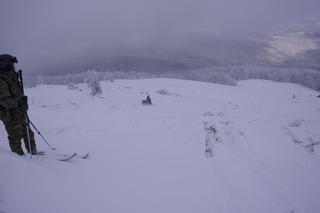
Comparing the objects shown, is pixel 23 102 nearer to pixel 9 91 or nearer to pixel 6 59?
pixel 9 91

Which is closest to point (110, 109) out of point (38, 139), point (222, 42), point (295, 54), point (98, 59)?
point (38, 139)

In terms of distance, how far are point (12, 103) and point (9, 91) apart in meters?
0.30

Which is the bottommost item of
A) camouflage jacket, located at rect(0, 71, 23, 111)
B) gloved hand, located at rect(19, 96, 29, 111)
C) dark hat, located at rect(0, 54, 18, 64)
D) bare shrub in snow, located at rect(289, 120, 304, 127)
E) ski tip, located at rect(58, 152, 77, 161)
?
bare shrub in snow, located at rect(289, 120, 304, 127)

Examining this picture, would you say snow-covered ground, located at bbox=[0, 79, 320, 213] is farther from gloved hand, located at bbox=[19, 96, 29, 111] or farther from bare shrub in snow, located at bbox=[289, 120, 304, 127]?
gloved hand, located at bbox=[19, 96, 29, 111]

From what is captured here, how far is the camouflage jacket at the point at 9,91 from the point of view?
6.04 meters

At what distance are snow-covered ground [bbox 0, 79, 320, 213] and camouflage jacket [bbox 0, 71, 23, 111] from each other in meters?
1.11

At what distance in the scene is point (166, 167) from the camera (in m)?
7.68

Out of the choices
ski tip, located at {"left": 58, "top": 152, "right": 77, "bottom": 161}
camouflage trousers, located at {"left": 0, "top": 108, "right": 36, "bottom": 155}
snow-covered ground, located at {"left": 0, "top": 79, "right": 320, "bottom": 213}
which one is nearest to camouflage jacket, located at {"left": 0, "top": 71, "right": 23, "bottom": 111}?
camouflage trousers, located at {"left": 0, "top": 108, "right": 36, "bottom": 155}

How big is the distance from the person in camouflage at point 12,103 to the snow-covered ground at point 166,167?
0.67 m

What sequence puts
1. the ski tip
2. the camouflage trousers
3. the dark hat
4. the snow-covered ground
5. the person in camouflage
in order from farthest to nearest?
the ski tip, the camouflage trousers, the person in camouflage, the dark hat, the snow-covered ground

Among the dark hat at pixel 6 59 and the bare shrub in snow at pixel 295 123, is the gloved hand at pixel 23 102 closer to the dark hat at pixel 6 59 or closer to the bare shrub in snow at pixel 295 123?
the dark hat at pixel 6 59

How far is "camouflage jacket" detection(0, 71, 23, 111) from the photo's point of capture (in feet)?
19.8

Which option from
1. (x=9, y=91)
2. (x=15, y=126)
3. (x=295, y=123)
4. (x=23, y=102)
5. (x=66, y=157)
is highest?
(x=9, y=91)

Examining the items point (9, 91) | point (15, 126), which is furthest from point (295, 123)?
point (9, 91)
